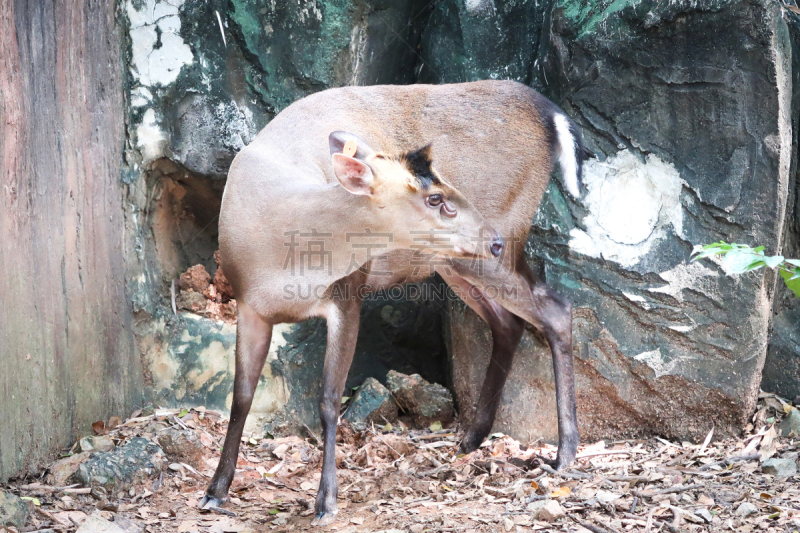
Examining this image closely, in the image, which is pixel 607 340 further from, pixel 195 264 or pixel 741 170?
pixel 195 264

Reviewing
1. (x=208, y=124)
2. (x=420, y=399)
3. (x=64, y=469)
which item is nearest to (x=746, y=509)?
(x=420, y=399)

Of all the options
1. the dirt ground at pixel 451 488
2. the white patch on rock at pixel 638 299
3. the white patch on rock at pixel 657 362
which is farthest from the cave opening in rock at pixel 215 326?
the white patch on rock at pixel 657 362

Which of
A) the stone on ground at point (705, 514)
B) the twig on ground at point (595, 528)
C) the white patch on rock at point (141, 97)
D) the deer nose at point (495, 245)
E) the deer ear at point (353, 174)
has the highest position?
the white patch on rock at point (141, 97)

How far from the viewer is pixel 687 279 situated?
4258 millimetres

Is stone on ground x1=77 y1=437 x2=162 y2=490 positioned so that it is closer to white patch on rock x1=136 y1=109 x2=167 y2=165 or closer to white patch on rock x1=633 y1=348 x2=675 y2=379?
white patch on rock x1=136 y1=109 x2=167 y2=165

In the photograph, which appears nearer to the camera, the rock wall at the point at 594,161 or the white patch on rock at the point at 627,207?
the rock wall at the point at 594,161

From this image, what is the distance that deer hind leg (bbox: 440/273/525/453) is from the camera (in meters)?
4.47

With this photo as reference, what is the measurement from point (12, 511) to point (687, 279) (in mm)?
3378

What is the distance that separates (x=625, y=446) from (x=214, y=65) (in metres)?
3.20

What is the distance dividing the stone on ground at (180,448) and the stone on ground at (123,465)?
10cm

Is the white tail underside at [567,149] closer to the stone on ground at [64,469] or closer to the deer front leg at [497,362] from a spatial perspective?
the deer front leg at [497,362]

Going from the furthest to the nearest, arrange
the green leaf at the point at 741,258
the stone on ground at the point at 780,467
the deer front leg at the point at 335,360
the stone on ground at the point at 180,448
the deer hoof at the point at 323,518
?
the stone on ground at the point at 180,448 < the deer front leg at the point at 335,360 < the stone on ground at the point at 780,467 < the deer hoof at the point at 323,518 < the green leaf at the point at 741,258

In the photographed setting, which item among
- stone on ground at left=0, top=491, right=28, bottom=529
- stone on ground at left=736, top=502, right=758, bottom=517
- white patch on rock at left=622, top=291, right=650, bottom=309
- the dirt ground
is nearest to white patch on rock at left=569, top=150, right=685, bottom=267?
white patch on rock at left=622, top=291, right=650, bottom=309

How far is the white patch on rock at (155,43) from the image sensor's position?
449 centimetres
